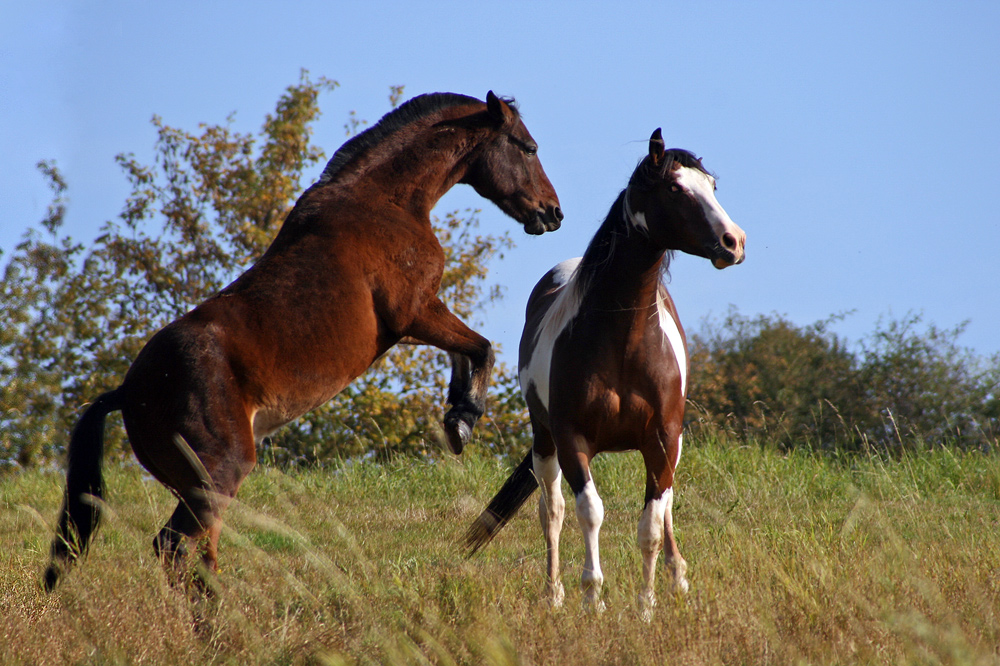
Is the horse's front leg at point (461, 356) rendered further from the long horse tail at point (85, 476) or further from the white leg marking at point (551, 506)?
the long horse tail at point (85, 476)

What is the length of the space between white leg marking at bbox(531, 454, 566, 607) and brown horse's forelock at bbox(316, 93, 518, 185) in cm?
221

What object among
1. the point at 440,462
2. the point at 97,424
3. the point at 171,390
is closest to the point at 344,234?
the point at 171,390

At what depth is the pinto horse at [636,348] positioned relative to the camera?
4492mm

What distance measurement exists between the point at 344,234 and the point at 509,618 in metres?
2.16

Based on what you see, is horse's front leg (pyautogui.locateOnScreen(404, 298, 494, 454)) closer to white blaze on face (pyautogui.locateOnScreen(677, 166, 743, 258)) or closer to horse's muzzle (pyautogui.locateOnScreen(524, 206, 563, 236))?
horse's muzzle (pyautogui.locateOnScreen(524, 206, 563, 236))

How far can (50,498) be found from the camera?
817 centimetres

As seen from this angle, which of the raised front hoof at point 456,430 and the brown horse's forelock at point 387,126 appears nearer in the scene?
the raised front hoof at point 456,430

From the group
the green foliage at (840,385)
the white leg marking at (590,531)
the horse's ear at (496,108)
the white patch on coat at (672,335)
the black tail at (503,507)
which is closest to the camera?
the white leg marking at (590,531)

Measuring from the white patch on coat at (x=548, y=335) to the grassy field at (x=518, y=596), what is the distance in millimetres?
1142

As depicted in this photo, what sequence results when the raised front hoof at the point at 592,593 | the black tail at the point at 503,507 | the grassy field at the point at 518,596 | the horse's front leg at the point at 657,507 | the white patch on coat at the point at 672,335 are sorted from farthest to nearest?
the black tail at the point at 503,507 < the white patch on coat at the point at 672,335 < the horse's front leg at the point at 657,507 < the raised front hoof at the point at 592,593 < the grassy field at the point at 518,596

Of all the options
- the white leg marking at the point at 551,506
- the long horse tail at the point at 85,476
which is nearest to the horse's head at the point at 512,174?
the white leg marking at the point at 551,506

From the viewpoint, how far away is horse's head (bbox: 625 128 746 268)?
434cm

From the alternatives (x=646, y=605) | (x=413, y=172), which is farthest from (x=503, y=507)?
(x=413, y=172)

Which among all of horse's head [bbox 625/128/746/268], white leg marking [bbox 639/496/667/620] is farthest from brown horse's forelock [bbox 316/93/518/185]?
white leg marking [bbox 639/496/667/620]
